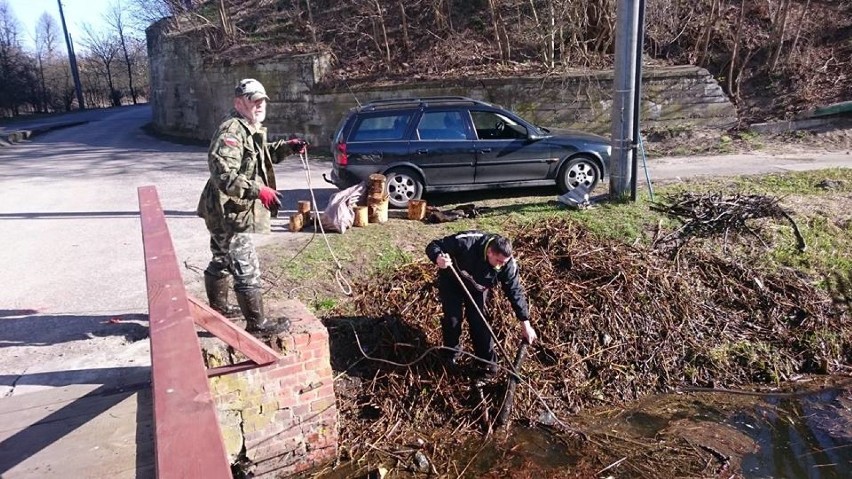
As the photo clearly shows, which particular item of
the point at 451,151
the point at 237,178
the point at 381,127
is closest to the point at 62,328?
the point at 237,178

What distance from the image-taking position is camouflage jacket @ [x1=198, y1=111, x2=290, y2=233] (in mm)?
4254

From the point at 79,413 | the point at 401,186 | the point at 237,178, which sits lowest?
the point at 79,413

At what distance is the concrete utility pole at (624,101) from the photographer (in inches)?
317

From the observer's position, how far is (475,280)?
5.14m

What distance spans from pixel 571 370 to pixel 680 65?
13.3 m

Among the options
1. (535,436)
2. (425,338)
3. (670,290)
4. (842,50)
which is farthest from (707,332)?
(842,50)

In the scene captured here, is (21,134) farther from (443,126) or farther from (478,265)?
(478,265)

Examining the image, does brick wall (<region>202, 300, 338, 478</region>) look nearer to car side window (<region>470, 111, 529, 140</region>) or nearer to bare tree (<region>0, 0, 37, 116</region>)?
car side window (<region>470, 111, 529, 140</region>)

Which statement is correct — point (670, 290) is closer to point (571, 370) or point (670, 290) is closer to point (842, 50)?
point (571, 370)

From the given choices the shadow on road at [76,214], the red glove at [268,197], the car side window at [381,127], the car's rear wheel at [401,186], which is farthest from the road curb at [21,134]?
the red glove at [268,197]

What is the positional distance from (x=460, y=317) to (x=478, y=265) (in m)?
0.57

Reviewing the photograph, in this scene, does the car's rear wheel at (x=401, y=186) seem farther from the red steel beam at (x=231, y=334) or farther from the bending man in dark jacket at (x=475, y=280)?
the red steel beam at (x=231, y=334)

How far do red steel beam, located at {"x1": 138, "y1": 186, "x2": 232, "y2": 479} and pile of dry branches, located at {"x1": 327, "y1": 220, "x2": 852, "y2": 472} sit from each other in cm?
300

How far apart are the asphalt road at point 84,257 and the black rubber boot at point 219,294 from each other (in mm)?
687
